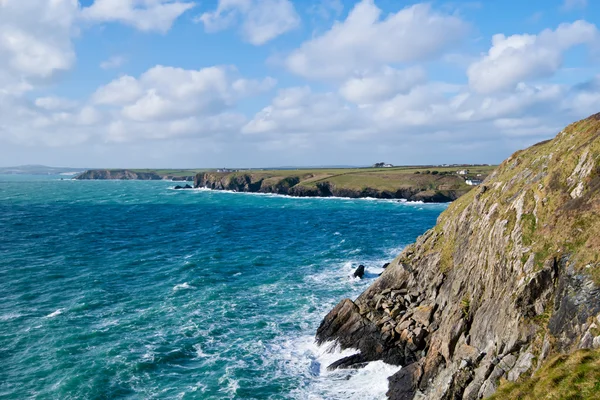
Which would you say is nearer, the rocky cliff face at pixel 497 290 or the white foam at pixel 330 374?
the rocky cliff face at pixel 497 290

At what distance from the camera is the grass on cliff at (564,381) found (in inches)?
727

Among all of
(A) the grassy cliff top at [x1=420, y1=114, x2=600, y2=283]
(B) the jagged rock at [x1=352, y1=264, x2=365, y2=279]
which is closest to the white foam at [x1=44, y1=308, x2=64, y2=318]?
(B) the jagged rock at [x1=352, y1=264, x2=365, y2=279]

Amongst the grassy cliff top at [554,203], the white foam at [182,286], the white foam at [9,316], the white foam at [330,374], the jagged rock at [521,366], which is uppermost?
the grassy cliff top at [554,203]

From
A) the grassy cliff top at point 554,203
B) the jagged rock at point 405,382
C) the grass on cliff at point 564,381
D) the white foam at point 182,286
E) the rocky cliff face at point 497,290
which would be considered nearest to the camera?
the grass on cliff at point 564,381

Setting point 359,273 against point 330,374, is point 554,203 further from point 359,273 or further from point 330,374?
point 359,273

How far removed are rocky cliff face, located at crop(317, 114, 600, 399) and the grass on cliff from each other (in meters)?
1.67

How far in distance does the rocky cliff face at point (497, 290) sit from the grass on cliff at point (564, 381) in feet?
5.48

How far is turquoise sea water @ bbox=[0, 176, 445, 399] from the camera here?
3625cm

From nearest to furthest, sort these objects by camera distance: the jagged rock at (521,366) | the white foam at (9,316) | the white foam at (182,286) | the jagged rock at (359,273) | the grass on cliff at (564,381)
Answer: the grass on cliff at (564,381) < the jagged rock at (521,366) < the white foam at (9,316) < the white foam at (182,286) < the jagged rock at (359,273)

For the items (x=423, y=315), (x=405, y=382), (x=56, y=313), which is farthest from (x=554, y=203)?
(x=56, y=313)

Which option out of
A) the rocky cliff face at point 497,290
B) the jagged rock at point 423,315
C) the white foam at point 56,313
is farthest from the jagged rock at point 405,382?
the white foam at point 56,313

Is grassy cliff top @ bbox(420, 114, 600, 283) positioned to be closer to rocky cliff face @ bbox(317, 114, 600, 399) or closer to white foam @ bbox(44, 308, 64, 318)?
rocky cliff face @ bbox(317, 114, 600, 399)

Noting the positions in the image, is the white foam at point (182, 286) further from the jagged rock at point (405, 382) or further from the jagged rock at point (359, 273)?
the jagged rock at point (405, 382)

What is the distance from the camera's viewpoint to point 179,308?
53250mm
